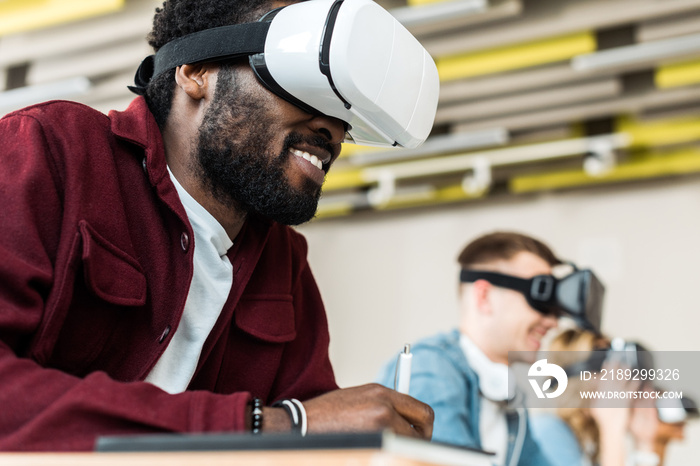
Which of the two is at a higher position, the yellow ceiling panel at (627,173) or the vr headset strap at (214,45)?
the yellow ceiling panel at (627,173)

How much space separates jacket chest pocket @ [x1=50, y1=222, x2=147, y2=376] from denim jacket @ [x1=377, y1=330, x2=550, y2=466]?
919 millimetres

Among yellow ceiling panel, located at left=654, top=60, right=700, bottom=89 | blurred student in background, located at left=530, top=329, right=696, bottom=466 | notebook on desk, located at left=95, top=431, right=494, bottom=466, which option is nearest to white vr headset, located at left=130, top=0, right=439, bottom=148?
notebook on desk, located at left=95, top=431, right=494, bottom=466

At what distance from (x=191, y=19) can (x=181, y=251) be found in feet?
1.37

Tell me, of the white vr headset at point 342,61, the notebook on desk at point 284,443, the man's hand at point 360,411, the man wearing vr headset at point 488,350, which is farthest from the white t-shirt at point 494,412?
the notebook on desk at point 284,443

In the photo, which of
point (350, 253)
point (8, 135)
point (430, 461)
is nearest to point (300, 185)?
point (8, 135)

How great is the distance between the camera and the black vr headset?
6.81 ft

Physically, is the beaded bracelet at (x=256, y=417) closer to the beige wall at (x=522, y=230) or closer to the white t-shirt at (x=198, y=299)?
the white t-shirt at (x=198, y=299)

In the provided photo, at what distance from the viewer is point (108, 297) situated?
2.98 ft

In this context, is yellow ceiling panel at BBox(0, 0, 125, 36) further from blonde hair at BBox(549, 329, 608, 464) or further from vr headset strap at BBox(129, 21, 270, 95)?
blonde hair at BBox(549, 329, 608, 464)

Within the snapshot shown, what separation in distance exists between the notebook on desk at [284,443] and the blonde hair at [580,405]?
5.62 feet

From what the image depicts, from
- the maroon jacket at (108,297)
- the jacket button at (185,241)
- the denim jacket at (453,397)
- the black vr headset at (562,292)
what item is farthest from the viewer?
the black vr headset at (562,292)

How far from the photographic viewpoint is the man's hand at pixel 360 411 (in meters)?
0.79

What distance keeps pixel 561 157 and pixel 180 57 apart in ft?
11.3

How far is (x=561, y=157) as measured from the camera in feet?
14.1
